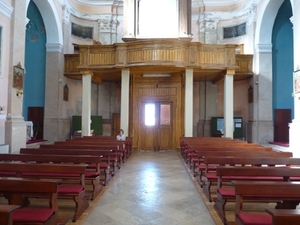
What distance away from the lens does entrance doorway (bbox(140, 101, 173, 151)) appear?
12.3 m

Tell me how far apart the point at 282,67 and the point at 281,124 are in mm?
2654

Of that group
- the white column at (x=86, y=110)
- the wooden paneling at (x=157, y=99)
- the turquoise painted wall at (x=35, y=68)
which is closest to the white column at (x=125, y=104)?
Answer: the white column at (x=86, y=110)

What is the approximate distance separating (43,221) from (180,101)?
10.4 metres

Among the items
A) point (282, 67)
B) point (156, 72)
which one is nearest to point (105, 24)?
point (156, 72)

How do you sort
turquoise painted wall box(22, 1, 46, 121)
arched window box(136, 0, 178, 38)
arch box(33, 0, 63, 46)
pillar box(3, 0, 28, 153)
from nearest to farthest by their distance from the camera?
pillar box(3, 0, 28, 153)
arch box(33, 0, 63, 46)
arched window box(136, 0, 178, 38)
turquoise painted wall box(22, 1, 46, 121)

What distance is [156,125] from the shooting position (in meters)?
12.3

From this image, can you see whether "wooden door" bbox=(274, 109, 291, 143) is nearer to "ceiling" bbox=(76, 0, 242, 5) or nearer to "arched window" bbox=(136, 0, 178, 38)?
"arched window" bbox=(136, 0, 178, 38)

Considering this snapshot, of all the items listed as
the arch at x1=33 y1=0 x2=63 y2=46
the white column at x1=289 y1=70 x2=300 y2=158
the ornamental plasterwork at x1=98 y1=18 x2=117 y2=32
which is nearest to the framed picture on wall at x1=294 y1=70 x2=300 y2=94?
the white column at x1=289 y1=70 x2=300 y2=158

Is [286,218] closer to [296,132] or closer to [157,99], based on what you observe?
[296,132]

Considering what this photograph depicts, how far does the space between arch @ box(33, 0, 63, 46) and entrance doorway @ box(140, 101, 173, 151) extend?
17.1 feet

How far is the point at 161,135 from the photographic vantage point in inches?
484

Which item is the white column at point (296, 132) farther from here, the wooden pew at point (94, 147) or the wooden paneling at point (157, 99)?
the wooden paneling at point (157, 99)

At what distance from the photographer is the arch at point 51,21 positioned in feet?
36.3

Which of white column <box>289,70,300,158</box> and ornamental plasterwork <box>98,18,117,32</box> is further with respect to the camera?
ornamental plasterwork <box>98,18,117,32</box>
